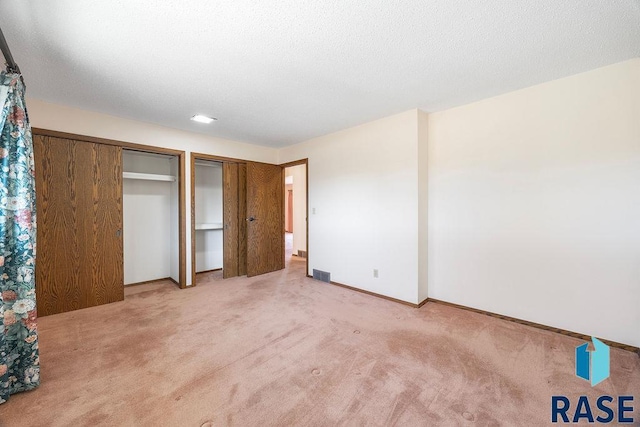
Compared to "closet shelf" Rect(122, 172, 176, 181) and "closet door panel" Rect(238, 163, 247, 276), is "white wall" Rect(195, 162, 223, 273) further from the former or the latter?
"closet shelf" Rect(122, 172, 176, 181)

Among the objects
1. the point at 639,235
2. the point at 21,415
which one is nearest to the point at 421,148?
the point at 639,235

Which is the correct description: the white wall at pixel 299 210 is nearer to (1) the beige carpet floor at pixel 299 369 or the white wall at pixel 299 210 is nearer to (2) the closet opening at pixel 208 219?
(2) the closet opening at pixel 208 219

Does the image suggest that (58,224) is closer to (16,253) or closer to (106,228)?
(106,228)

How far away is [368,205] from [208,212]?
3.09 metres

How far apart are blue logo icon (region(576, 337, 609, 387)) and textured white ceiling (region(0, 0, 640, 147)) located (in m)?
2.38

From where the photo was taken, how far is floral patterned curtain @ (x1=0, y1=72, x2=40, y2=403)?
5.03ft

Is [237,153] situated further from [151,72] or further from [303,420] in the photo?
[303,420]

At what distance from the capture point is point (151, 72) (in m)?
2.19

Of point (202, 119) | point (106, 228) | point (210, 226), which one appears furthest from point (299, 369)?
point (210, 226)

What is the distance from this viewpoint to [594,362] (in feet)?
6.49

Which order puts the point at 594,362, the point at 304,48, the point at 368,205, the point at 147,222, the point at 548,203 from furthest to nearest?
the point at 147,222, the point at 368,205, the point at 548,203, the point at 594,362, the point at 304,48

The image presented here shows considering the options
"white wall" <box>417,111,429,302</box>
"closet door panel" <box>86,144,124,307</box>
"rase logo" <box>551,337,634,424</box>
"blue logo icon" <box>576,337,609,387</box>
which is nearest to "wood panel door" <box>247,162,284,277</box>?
"closet door panel" <box>86,144,124,307</box>

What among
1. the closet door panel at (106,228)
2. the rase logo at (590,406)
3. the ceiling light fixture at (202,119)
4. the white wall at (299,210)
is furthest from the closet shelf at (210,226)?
the rase logo at (590,406)

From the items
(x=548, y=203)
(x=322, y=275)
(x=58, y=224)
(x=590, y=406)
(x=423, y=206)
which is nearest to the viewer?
(x=590, y=406)
